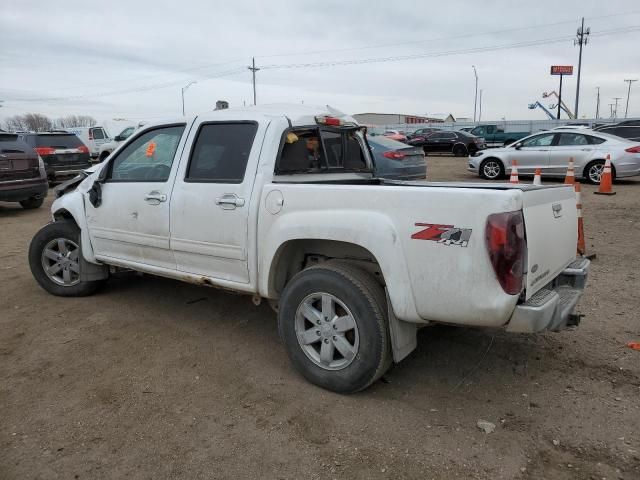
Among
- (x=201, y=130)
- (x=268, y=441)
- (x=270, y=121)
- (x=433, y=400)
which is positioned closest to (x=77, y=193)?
(x=201, y=130)

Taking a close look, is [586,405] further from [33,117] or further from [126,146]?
[33,117]

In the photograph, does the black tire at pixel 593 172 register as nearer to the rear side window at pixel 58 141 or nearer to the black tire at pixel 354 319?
the black tire at pixel 354 319

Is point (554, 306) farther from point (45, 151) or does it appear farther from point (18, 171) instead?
point (45, 151)

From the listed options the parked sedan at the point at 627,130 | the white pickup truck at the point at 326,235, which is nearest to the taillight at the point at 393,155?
the white pickup truck at the point at 326,235

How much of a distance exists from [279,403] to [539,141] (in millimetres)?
13055

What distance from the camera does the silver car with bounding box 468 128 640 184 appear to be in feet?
42.2

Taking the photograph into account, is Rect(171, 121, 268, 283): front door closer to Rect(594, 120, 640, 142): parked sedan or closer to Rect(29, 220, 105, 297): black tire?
Rect(29, 220, 105, 297): black tire

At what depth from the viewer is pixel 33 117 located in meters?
84.1

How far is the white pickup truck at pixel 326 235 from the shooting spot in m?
2.67

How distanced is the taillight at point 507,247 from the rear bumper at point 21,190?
1066cm

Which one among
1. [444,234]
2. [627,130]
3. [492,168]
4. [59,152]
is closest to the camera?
[444,234]

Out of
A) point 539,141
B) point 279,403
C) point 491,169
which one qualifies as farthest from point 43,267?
point 539,141

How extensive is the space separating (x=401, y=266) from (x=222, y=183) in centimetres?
154

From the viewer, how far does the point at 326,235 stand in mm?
3115
